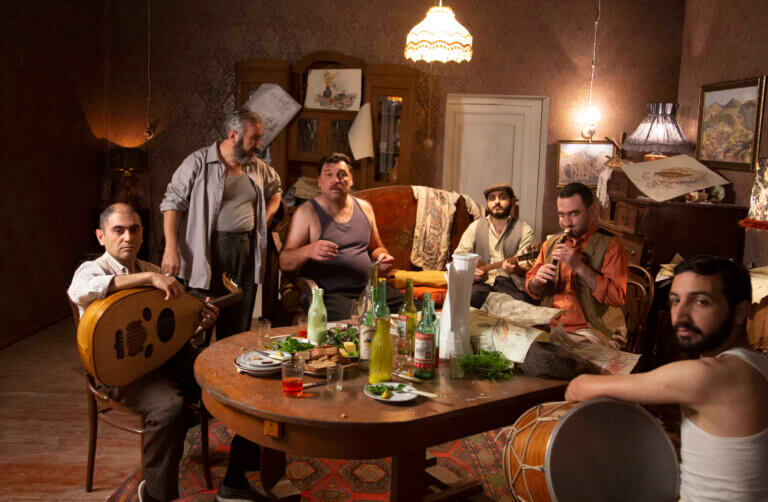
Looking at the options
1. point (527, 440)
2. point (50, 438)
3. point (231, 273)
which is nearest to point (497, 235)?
point (231, 273)

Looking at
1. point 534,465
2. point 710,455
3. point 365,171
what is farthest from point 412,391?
point 365,171

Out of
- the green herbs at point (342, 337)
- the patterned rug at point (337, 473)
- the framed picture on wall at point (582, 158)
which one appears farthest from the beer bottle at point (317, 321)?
the framed picture on wall at point (582, 158)

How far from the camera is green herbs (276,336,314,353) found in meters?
2.44

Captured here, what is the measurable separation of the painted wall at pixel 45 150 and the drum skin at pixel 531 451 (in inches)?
164

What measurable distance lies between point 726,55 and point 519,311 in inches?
140

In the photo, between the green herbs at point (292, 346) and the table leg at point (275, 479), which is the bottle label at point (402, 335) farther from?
the table leg at point (275, 479)

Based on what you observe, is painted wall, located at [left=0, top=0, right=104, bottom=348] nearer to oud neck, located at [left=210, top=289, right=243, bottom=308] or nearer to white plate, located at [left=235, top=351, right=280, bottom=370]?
oud neck, located at [left=210, top=289, right=243, bottom=308]

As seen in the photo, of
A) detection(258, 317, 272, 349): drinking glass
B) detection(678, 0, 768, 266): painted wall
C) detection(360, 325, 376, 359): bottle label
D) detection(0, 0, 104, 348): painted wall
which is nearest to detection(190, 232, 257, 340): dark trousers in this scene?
detection(258, 317, 272, 349): drinking glass

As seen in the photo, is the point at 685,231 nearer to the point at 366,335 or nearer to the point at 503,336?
the point at 503,336

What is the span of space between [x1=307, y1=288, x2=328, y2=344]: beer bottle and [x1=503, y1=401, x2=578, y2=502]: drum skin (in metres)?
0.91

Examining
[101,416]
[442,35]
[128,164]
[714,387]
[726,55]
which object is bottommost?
[101,416]

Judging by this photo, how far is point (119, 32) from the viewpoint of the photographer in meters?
6.19

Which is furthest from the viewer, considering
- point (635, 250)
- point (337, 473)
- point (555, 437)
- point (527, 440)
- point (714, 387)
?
point (635, 250)

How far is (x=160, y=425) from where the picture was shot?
2.44 meters
